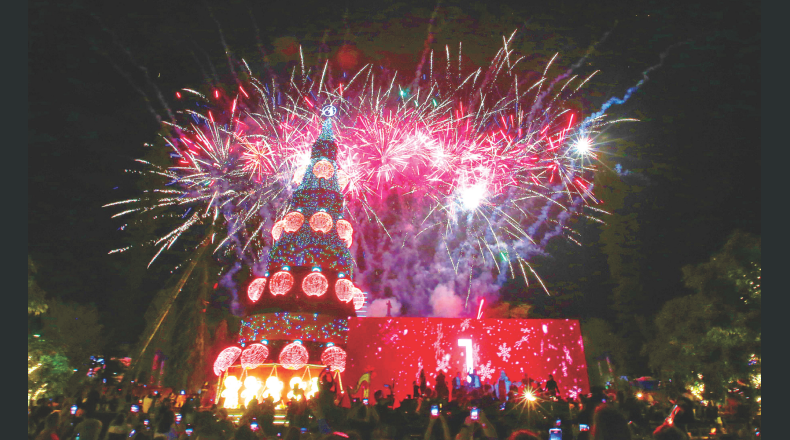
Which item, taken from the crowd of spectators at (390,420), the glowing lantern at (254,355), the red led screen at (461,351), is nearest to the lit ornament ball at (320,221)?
the red led screen at (461,351)

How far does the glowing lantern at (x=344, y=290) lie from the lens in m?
21.4

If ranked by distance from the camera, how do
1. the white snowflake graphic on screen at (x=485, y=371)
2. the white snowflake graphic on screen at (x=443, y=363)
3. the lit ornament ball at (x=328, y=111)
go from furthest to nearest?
the lit ornament ball at (x=328, y=111)
the white snowflake graphic on screen at (x=443, y=363)
the white snowflake graphic on screen at (x=485, y=371)

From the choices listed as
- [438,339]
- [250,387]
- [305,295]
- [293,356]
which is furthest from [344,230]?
[250,387]

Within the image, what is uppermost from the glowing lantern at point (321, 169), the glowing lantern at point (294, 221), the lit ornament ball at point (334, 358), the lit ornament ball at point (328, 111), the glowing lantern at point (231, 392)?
the lit ornament ball at point (328, 111)

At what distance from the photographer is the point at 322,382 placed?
1133 cm

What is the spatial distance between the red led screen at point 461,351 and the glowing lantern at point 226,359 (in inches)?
190

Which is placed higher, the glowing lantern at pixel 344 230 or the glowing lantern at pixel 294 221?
the glowing lantern at pixel 294 221

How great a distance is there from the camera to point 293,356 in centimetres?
1969

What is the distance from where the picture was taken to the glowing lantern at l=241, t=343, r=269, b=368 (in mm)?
19781

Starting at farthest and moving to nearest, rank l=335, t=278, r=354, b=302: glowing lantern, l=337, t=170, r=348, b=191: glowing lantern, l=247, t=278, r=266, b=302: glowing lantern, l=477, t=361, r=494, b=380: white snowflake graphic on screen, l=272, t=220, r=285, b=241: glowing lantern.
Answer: l=337, t=170, r=348, b=191: glowing lantern → l=272, t=220, r=285, b=241: glowing lantern → l=247, t=278, r=266, b=302: glowing lantern → l=335, t=278, r=354, b=302: glowing lantern → l=477, t=361, r=494, b=380: white snowflake graphic on screen

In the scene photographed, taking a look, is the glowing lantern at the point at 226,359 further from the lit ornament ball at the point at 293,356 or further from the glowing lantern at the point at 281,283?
the glowing lantern at the point at 281,283

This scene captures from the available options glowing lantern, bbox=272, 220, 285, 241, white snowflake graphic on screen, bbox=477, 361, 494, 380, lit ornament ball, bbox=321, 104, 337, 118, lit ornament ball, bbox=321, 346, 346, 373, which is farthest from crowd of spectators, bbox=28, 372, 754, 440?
lit ornament ball, bbox=321, 104, 337, 118

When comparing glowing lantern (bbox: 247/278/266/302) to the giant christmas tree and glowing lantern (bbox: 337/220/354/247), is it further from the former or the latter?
glowing lantern (bbox: 337/220/354/247)

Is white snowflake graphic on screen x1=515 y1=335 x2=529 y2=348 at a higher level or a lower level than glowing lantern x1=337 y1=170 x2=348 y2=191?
lower
